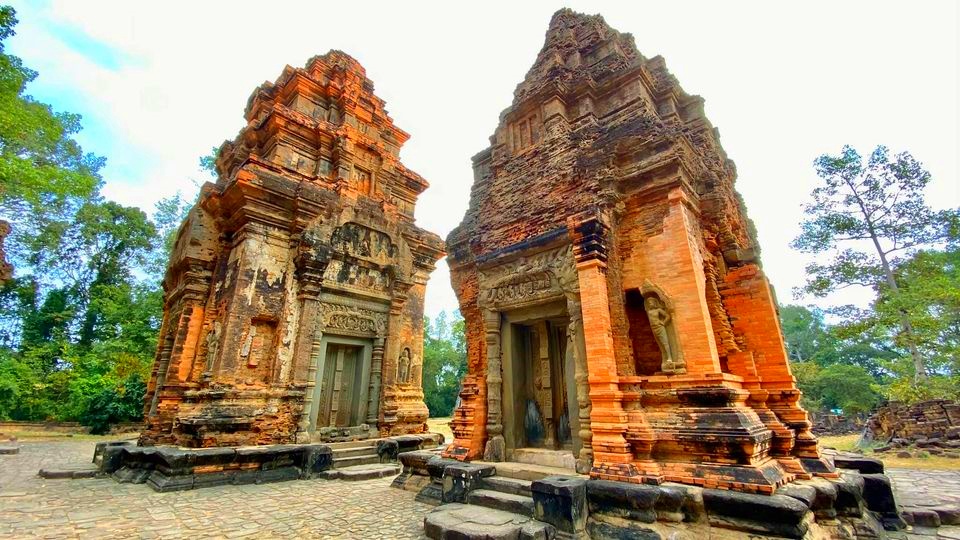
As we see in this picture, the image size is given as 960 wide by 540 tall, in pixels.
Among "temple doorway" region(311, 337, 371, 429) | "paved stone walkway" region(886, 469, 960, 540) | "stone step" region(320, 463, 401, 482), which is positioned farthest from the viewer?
"temple doorway" region(311, 337, 371, 429)

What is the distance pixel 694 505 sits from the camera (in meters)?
4.05

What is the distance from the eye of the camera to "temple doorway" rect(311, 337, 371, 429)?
9.91 meters

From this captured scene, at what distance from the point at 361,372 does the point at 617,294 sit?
744 centimetres

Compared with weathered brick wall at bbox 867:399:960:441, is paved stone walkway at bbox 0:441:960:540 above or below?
below

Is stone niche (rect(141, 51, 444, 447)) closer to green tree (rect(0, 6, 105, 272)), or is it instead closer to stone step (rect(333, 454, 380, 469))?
stone step (rect(333, 454, 380, 469))

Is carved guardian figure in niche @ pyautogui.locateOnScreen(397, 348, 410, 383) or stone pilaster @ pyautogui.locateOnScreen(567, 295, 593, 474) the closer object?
stone pilaster @ pyautogui.locateOnScreen(567, 295, 593, 474)

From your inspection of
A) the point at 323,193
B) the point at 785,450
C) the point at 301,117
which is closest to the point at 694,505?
the point at 785,450

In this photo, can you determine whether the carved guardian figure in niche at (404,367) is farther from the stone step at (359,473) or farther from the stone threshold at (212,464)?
the stone step at (359,473)

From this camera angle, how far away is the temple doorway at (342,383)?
9915 millimetres

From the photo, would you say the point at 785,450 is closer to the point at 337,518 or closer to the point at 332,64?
the point at 337,518

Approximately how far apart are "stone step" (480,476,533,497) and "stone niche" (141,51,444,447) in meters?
5.27

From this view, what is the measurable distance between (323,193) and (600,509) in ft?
30.0

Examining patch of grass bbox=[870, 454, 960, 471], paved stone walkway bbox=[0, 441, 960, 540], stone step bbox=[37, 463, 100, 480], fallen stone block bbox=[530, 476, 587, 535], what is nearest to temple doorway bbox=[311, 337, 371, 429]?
paved stone walkway bbox=[0, 441, 960, 540]

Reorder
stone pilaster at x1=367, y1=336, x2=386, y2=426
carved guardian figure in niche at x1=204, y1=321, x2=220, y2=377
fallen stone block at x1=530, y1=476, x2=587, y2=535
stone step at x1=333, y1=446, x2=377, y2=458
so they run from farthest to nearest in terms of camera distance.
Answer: stone pilaster at x1=367, y1=336, x2=386, y2=426
stone step at x1=333, y1=446, x2=377, y2=458
carved guardian figure in niche at x1=204, y1=321, x2=220, y2=377
fallen stone block at x1=530, y1=476, x2=587, y2=535
